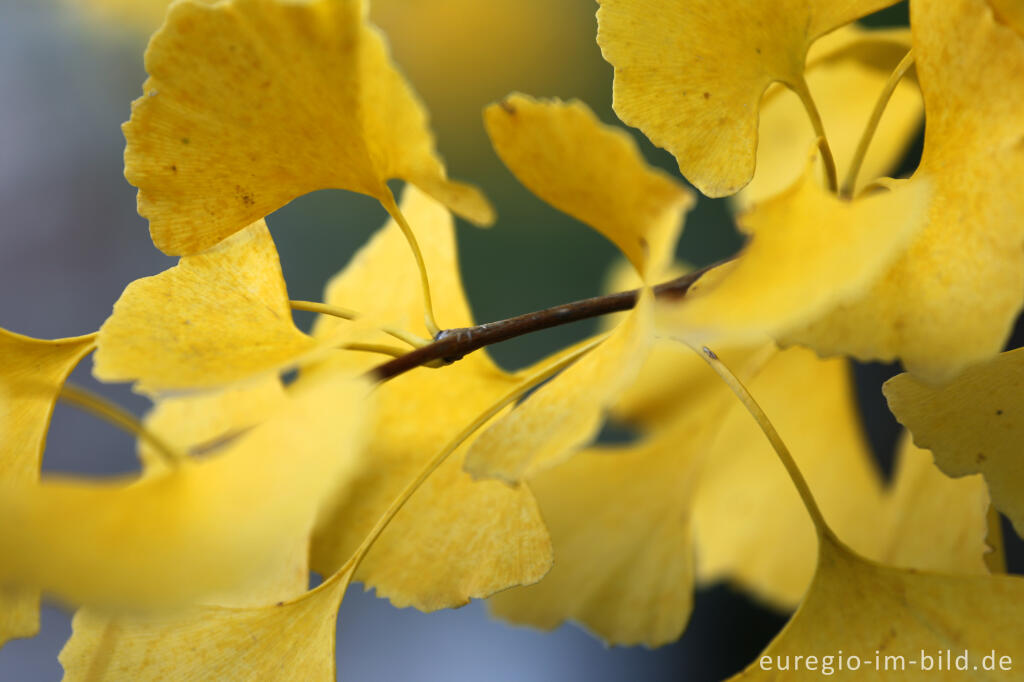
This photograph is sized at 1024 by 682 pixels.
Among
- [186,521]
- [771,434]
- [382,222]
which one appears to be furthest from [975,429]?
[382,222]

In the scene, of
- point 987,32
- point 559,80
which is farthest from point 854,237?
point 559,80

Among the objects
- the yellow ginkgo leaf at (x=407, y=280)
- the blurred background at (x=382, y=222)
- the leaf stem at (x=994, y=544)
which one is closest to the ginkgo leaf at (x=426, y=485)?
the yellow ginkgo leaf at (x=407, y=280)

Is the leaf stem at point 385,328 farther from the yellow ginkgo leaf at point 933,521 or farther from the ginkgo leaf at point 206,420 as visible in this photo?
the yellow ginkgo leaf at point 933,521

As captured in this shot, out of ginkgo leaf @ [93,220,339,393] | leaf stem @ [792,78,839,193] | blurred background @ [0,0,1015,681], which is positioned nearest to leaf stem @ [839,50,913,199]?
leaf stem @ [792,78,839,193]

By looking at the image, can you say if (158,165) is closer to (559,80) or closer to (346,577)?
(346,577)

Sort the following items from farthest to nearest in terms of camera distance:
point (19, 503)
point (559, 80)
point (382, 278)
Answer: point (559, 80), point (382, 278), point (19, 503)

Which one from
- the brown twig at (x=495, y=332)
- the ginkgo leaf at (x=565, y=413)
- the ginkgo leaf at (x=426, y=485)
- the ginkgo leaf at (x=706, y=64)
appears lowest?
the ginkgo leaf at (x=426, y=485)
